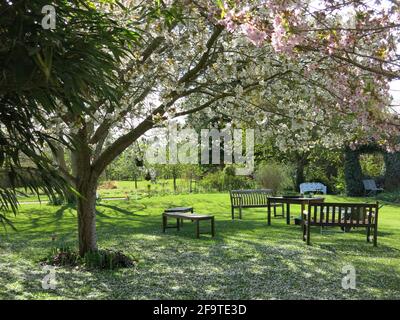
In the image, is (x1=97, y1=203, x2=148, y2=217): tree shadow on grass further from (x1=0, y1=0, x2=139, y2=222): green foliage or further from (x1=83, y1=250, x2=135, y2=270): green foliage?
(x1=0, y1=0, x2=139, y2=222): green foliage

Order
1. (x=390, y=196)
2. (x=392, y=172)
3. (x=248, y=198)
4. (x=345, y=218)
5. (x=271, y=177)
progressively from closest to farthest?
(x=345, y=218)
(x=248, y=198)
(x=390, y=196)
(x=271, y=177)
(x=392, y=172)

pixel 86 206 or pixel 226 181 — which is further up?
pixel 226 181

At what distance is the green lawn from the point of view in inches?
220

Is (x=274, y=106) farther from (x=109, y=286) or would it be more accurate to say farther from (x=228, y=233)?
(x=109, y=286)

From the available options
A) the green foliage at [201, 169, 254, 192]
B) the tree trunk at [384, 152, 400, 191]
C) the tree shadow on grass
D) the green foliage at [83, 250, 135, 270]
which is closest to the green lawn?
the green foliage at [83, 250, 135, 270]

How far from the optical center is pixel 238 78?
7.14 m

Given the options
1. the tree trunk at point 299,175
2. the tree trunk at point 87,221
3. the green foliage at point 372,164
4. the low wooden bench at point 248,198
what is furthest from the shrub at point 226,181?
the tree trunk at point 87,221

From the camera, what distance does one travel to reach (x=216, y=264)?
709 cm

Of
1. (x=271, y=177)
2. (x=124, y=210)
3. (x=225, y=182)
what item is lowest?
(x=124, y=210)

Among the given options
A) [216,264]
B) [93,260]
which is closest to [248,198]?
[216,264]

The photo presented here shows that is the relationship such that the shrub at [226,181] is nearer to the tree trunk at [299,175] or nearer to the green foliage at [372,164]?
the tree trunk at [299,175]

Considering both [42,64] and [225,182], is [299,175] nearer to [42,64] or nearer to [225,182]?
[225,182]
